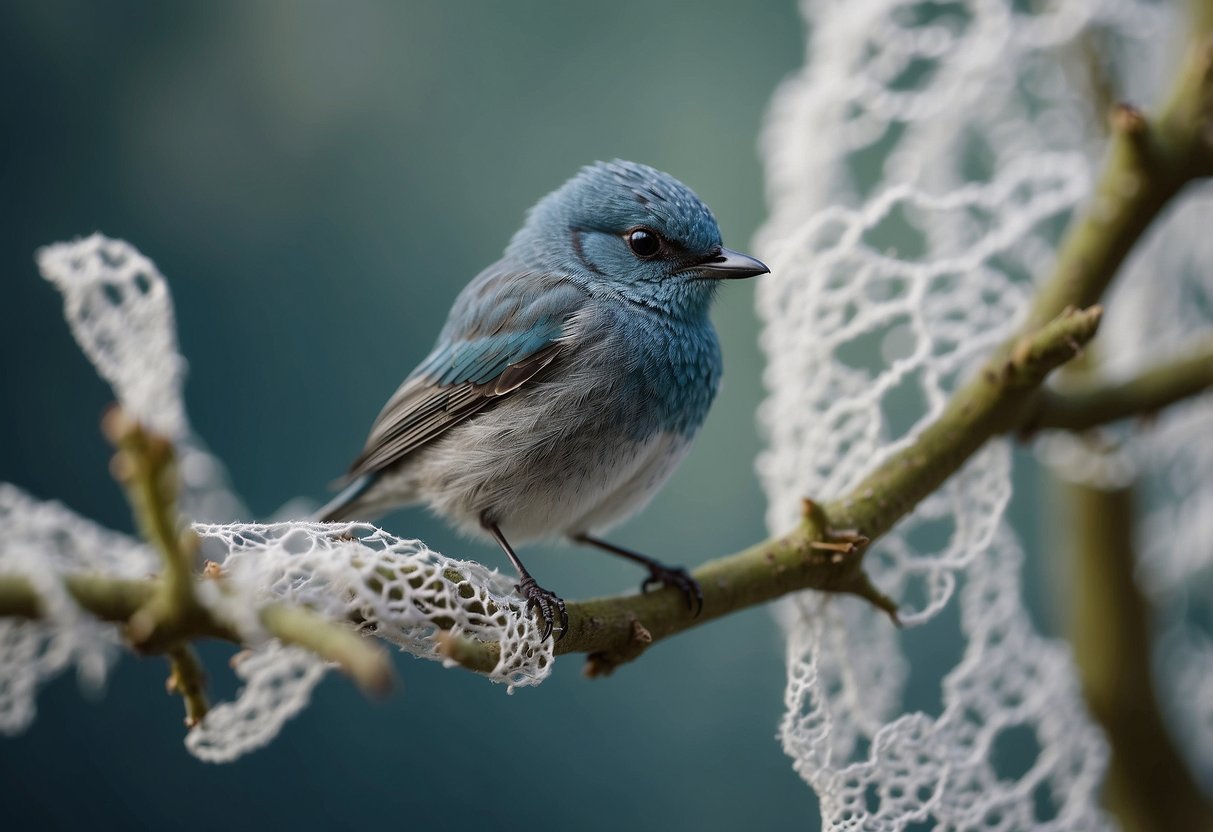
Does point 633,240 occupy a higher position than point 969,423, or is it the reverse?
point 633,240

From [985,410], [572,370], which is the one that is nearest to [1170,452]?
[985,410]

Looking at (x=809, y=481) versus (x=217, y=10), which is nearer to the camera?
(x=809, y=481)

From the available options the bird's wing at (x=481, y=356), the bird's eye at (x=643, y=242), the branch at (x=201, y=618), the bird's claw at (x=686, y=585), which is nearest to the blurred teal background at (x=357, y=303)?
the bird's wing at (x=481, y=356)

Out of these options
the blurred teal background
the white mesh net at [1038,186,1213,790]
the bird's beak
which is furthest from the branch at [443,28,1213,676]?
the blurred teal background

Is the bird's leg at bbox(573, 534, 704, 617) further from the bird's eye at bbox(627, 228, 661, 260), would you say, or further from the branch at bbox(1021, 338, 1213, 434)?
the branch at bbox(1021, 338, 1213, 434)

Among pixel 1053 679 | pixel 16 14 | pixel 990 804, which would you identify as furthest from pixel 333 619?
pixel 16 14

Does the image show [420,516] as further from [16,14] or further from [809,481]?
[16,14]

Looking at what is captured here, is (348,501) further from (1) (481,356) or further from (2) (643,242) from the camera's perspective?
(2) (643,242)
